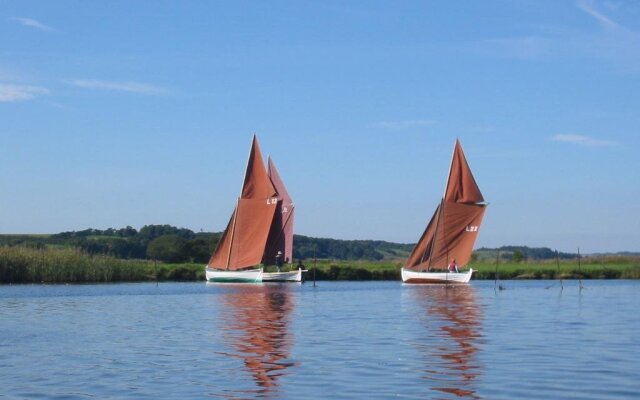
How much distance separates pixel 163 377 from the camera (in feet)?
69.6

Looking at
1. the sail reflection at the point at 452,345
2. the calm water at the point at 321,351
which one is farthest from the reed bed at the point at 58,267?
the sail reflection at the point at 452,345

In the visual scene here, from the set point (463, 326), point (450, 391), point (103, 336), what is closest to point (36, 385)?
point (450, 391)

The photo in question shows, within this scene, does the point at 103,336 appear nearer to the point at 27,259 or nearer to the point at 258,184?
the point at 27,259

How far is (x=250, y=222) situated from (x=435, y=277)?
16.1m

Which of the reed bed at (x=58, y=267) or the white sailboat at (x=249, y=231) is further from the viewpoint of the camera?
the white sailboat at (x=249, y=231)

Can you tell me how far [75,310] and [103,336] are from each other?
13648 millimetres

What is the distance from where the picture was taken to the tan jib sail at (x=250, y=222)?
272 ft

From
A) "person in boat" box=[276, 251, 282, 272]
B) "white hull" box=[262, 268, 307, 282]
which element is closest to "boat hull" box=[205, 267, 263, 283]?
"white hull" box=[262, 268, 307, 282]

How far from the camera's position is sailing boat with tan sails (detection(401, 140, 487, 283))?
253 feet

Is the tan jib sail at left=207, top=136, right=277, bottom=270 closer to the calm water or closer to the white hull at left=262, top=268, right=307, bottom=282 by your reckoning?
the white hull at left=262, top=268, right=307, bottom=282

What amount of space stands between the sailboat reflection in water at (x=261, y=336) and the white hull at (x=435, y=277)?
Answer: 2344 centimetres

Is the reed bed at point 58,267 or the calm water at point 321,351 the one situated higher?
the reed bed at point 58,267

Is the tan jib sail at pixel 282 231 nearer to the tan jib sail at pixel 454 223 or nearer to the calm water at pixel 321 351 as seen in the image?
the tan jib sail at pixel 454 223

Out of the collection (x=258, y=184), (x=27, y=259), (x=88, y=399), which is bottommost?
(x=88, y=399)
